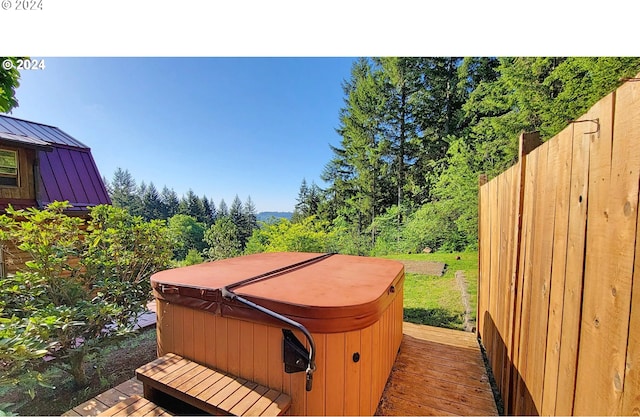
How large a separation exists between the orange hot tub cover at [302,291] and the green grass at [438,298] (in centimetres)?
148

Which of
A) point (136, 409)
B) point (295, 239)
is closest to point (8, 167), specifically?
point (295, 239)

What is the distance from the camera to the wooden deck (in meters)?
2.01

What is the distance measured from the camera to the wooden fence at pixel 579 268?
0.67 meters

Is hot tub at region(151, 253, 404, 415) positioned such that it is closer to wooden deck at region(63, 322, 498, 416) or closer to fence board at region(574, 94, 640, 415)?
wooden deck at region(63, 322, 498, 416)

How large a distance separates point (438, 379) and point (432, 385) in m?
0.12

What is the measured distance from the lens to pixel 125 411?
5.31 ft

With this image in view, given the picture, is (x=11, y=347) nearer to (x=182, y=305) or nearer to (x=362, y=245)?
(x=182, y=305)

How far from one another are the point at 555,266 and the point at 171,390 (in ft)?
7.25

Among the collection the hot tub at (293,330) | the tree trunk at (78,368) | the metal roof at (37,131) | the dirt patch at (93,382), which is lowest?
the dirt patch at (93,382)

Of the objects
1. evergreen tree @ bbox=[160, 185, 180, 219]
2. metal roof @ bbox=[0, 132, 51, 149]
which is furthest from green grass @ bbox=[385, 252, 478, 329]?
evergreen tree @ bbox=[160, 185, 180, 219]

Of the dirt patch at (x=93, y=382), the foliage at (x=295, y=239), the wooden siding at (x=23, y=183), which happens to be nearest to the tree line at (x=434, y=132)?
the foliage at (x=295, y=239)

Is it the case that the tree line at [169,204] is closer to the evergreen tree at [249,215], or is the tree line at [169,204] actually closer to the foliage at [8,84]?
the evergreen tree at [249,215]

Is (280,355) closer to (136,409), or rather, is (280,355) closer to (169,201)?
(136,409)
